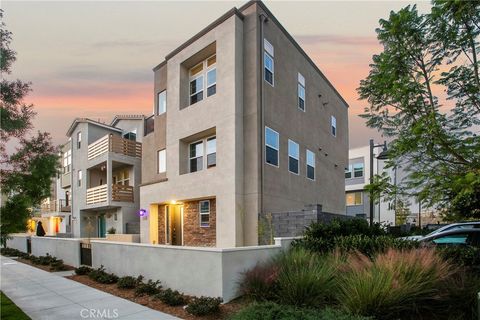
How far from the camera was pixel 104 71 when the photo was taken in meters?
12.4

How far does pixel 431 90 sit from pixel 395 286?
473 cm

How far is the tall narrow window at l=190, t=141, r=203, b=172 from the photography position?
1662 cm

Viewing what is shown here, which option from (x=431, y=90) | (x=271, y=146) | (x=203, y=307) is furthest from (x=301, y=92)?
(x=203, y=307)

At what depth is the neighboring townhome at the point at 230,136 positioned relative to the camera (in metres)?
14.3

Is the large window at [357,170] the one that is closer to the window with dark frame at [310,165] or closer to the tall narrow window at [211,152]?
the window with dark frame at [310,165]

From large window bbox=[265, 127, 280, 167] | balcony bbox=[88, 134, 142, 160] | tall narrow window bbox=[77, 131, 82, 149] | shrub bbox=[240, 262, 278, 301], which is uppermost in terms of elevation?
tall narrow window bbox=[77, 131, 82, 149]

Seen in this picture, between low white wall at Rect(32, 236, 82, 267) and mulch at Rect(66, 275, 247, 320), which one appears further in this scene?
low white wall at Rect(32, 236, 82, 267)

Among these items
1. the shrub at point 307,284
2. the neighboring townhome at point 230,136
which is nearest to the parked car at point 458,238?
the shrub at point 307,284

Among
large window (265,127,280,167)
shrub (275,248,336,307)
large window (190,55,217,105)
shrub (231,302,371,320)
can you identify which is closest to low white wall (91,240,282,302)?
shrub (275,248,336,307)

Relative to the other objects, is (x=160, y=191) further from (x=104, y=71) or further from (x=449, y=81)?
(x=449, y=81)

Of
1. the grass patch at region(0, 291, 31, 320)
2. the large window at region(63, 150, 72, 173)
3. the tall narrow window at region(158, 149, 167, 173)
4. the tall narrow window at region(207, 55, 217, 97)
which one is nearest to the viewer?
the grass patch at region(0, 291, 31, 320)

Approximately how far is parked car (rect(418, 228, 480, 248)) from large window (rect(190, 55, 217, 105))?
1041cm

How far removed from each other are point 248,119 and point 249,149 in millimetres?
1249

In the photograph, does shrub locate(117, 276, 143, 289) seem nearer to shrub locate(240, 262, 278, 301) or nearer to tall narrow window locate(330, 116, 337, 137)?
shrub locate(240, 262, 278, 301)
